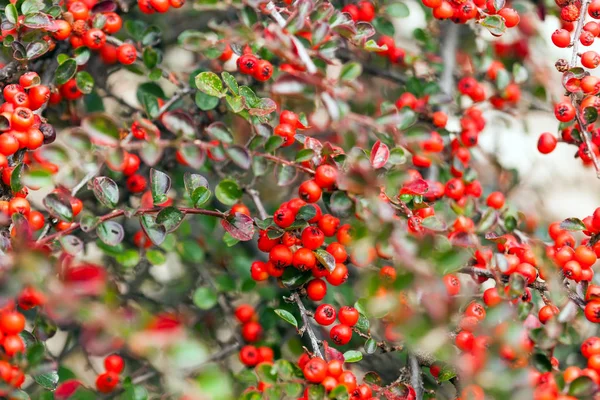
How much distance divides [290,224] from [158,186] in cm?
32

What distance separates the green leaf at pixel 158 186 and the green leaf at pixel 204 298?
0.66 meters

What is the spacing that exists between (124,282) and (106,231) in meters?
0.85

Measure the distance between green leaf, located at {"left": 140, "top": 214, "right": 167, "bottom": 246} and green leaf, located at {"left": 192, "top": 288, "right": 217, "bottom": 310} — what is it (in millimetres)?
607

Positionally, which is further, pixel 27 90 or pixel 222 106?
pixel 222 106

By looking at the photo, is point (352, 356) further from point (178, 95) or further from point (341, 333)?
point (178, 95)

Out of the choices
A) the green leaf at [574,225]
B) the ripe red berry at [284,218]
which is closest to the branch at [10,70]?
the ripe red berry at [284,218]

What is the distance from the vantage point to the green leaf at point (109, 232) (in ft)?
4.91

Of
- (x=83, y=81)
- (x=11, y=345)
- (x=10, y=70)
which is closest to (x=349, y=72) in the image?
(x=83, y=81)

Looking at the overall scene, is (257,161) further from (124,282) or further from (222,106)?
(124,282)

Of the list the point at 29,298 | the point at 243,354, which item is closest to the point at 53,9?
the point at 29,298

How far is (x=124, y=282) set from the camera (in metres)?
2.31

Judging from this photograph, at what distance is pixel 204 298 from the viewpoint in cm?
210

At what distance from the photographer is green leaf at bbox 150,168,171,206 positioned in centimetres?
149

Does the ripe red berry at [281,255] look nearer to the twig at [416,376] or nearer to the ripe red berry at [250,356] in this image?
the twig at [416,376]
